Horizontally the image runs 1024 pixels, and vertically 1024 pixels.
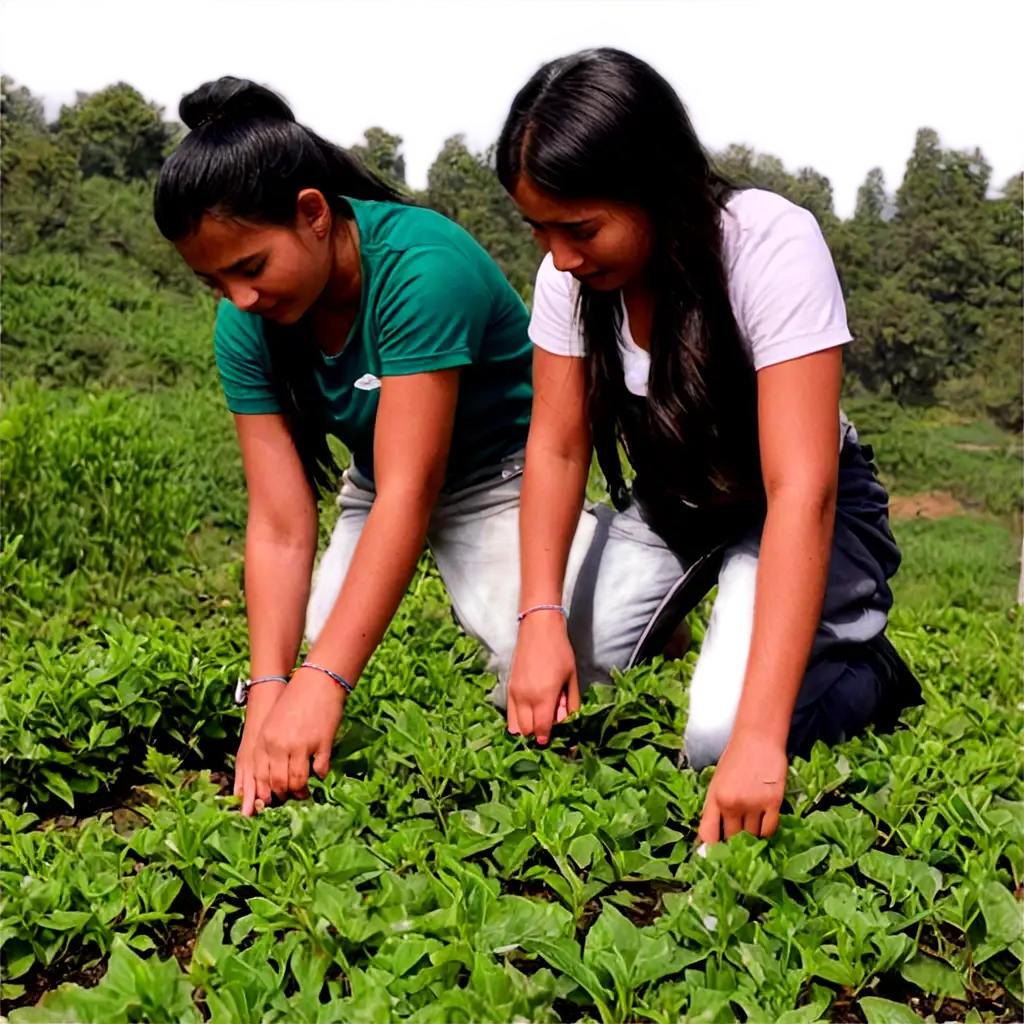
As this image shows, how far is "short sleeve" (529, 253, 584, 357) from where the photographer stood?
2533 mm

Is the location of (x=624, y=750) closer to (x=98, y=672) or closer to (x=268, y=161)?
(x=98, y=672)

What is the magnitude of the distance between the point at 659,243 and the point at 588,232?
0.59 feet

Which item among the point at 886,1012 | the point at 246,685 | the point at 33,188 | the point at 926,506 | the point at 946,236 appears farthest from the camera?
the point at 946,236

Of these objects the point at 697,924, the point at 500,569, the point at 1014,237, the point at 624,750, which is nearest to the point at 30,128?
the point at 1014,237

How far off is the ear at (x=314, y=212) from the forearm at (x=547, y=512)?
0.60m

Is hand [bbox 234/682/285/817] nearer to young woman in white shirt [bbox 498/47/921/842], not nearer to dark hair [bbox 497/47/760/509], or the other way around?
young woman in white shirt [bbox 498/47/921/842]

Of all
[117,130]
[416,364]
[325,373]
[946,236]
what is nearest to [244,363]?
[325,373]

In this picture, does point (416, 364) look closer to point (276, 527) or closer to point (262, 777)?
point (276, 527)

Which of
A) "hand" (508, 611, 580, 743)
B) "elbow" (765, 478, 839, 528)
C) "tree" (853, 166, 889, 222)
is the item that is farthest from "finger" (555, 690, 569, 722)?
"tree" (853, 166, 889, 222)

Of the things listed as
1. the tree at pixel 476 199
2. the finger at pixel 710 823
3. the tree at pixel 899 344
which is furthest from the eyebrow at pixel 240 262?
the tree at pixel 899 344

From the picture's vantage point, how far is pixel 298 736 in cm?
220

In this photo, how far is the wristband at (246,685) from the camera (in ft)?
8.20

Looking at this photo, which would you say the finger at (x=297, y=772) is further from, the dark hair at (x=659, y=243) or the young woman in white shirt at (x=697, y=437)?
the dark hair at (x=659, y=243)

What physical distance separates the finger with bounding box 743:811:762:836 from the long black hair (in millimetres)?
1308
